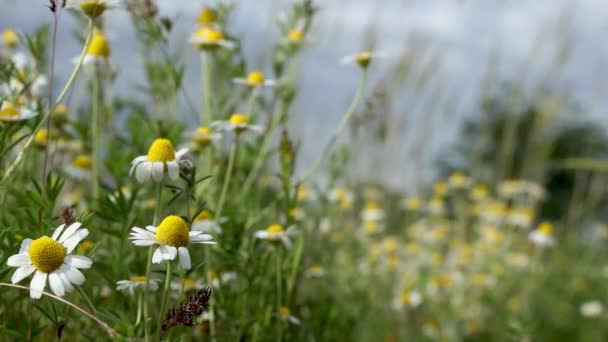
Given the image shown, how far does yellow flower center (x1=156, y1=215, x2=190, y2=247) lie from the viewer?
68cm

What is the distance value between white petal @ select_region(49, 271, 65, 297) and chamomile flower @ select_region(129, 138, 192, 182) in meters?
0.17

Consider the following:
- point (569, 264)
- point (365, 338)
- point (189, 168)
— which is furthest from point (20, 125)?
point (569, 264)

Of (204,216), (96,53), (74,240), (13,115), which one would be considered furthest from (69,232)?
(96,53)

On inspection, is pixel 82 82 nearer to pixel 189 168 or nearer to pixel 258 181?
pixel 258 181

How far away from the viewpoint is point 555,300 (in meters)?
3.85

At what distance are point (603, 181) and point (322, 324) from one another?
4.21 m

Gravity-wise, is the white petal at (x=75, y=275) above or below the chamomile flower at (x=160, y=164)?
below

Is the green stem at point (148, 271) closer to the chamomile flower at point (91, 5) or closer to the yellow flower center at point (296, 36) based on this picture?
the chamomile flower at point (91, 5)

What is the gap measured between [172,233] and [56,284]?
124mm

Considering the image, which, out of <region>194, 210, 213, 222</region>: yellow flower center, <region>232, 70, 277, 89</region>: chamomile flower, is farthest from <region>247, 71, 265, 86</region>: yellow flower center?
<region>194, 210, 213, 222</region>: yellow flower center

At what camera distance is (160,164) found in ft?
2.57

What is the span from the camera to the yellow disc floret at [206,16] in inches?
57.8

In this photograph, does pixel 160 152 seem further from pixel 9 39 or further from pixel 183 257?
pixel 9 39

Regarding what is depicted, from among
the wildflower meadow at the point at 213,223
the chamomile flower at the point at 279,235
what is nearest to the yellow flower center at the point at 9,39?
the wildflower meadow at the point at 213,223
